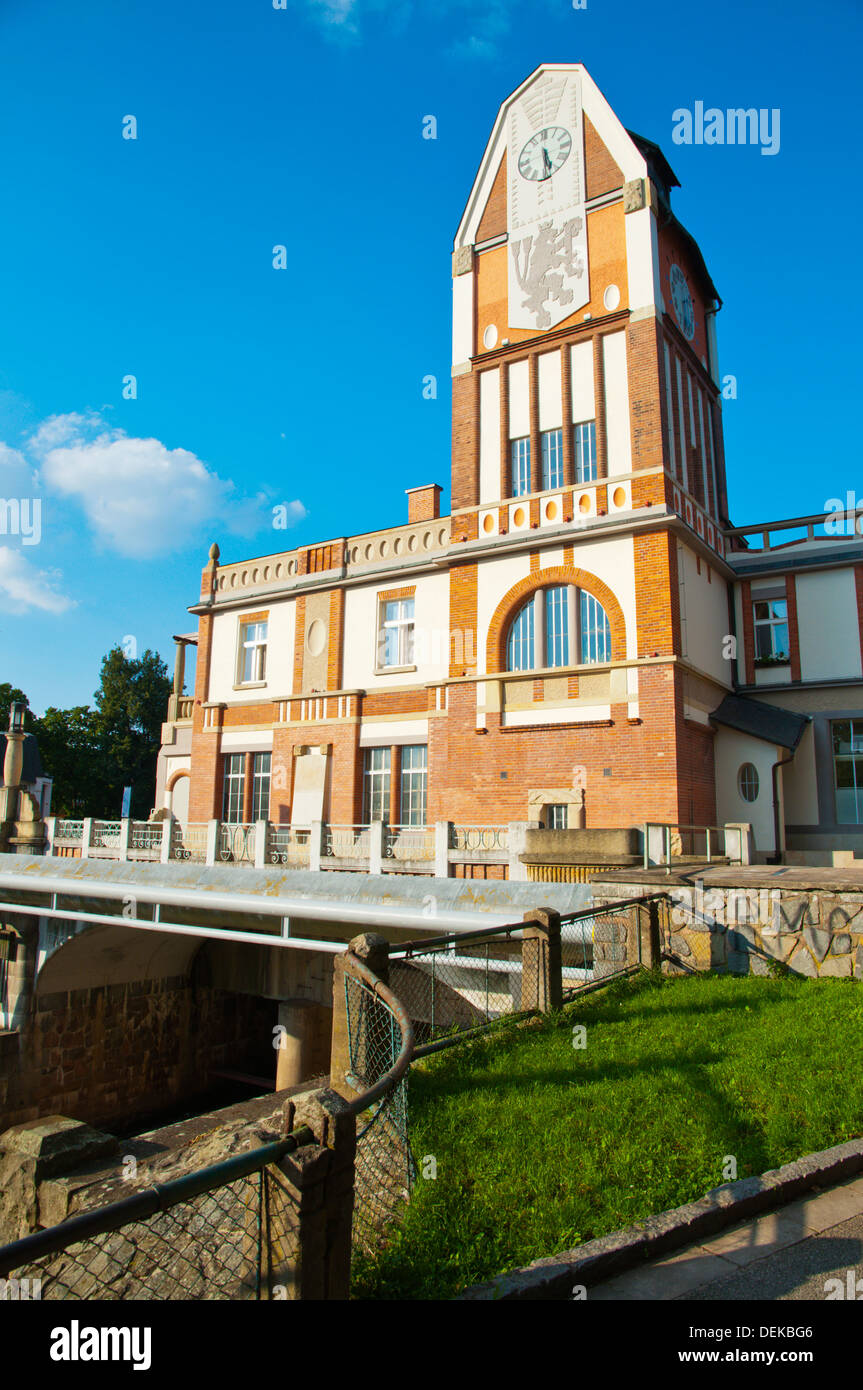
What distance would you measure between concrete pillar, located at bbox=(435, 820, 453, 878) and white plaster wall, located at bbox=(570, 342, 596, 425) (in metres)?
11.0

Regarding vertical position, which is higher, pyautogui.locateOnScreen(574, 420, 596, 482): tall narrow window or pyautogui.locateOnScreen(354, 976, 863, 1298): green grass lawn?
pyautogui.locateOnScreen(574, 420, 596, 482): tall narrow window

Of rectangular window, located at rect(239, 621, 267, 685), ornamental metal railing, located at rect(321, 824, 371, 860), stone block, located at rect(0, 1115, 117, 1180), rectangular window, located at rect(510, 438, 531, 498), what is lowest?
stone block, located at rect(0, 1115, 117, 1180)

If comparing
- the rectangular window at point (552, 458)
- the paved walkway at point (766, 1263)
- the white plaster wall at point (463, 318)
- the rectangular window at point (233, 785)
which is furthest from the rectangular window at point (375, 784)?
the paved walkway at point (766, 1263)

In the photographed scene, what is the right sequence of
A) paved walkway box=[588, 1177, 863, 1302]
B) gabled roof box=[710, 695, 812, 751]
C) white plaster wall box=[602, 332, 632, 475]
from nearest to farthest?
1. paved walkway box=[588, 1177, 863, 1302]
2. gabled roof box=[710, 695, 812, 751]
3. white plaster wall box=[602, 332, 632, 475]

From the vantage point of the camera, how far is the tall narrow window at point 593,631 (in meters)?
19.1

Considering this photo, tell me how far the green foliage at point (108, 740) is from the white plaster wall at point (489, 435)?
44.3m

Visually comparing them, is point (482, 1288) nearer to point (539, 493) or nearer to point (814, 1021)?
point (814, 1021)

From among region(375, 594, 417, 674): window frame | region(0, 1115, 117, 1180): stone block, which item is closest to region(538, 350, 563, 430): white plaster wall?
region(375, 594, 417, 674): window frame

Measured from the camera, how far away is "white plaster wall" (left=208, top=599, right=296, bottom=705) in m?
26.3

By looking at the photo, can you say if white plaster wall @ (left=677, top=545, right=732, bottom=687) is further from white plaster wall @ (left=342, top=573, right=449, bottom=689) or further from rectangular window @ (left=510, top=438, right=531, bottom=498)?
white plaster wall @ (left=342, top=573, right=449, bottom=689)

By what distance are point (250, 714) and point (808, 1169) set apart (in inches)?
932

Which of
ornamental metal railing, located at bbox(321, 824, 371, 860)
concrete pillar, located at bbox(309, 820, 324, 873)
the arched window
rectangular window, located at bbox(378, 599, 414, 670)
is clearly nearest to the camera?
concrete pillar, located at bbox(309, 820, 324, 873)

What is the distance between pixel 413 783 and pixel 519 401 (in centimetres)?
1082

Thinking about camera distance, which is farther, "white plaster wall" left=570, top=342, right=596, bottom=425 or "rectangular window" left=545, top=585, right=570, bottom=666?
"white plaster wall" left=570, top=342, right=596, bottom=425
